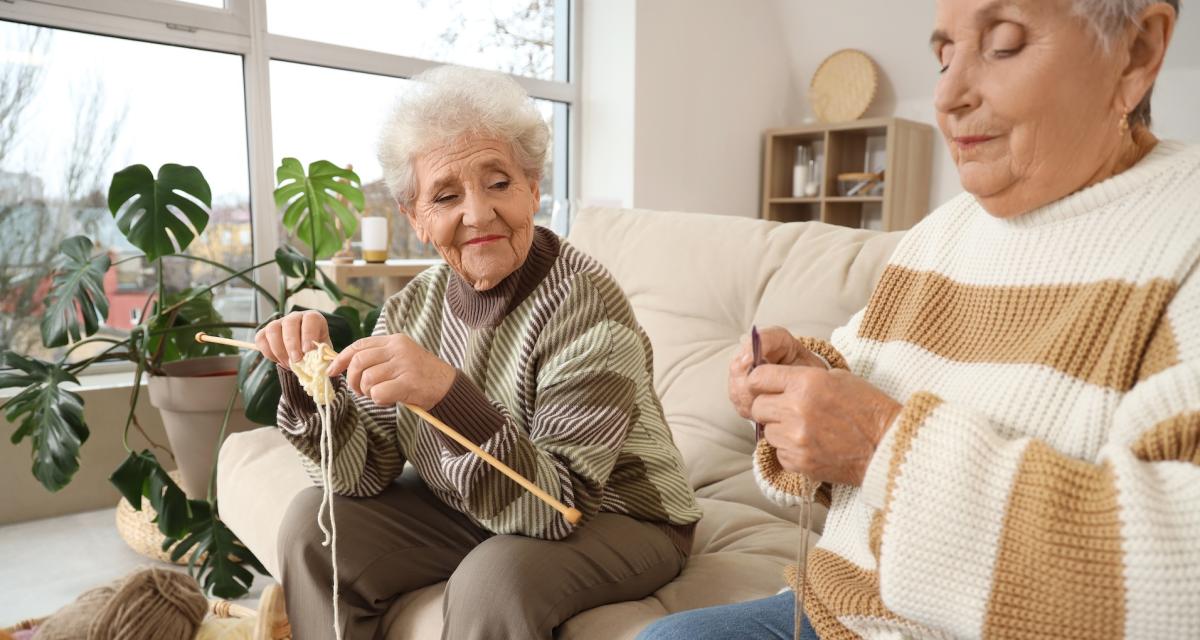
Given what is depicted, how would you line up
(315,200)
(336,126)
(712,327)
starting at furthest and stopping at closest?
(336,126), (315,200), (712,327)

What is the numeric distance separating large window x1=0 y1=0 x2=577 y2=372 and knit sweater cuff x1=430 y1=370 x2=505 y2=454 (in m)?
1.37

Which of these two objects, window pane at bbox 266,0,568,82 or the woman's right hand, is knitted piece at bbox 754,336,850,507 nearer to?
the woman's right hand

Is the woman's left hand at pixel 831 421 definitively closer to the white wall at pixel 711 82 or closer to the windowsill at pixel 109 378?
the windowsill at pixel 109 378

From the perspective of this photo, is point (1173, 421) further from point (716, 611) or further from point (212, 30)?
point (212, 30)

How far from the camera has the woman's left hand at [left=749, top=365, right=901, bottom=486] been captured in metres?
0.77

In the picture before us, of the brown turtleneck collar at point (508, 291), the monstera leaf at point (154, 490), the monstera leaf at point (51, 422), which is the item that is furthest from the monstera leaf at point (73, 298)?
the brown turtleneck collar at point (508, 291)

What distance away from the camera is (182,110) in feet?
9.14

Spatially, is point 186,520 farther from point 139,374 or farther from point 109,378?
point 109,378

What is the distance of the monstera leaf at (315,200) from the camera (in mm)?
2393

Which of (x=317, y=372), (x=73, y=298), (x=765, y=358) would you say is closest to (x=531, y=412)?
(x=317, y=372)

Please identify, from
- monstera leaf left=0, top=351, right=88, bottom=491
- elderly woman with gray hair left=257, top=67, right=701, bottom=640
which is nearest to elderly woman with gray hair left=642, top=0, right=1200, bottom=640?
elderly woman with gray hair left=257, top=67, right=701, bottom=640

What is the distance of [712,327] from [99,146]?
2222 millimetres

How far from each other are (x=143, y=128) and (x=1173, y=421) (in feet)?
9.86

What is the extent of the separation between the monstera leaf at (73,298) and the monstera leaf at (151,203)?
0.19m
